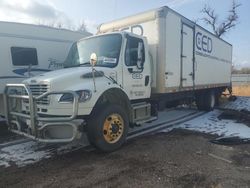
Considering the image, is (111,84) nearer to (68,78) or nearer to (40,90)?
(68,78)

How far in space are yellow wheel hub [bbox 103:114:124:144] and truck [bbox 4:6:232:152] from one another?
0.02 meters

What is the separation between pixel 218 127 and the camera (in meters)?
9.85

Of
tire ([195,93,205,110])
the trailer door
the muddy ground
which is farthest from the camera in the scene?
tire ([195,93,205,110])

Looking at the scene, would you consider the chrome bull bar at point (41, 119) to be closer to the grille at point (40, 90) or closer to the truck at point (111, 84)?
the truck at point (111, 84)

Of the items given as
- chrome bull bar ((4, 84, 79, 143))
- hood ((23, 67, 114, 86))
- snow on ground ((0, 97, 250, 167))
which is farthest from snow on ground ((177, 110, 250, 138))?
chrome bull bar ((4, 84, 79, 143))

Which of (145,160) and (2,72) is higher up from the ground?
(2,72)

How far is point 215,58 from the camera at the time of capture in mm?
14164

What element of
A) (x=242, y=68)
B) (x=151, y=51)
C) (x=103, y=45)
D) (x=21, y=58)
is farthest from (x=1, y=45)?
(x=242, y=68)

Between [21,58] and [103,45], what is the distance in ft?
11.0

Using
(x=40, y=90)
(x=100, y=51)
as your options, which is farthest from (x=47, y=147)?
(x=100, y=51)

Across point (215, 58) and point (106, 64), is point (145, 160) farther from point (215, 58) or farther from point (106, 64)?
point (215, 58)

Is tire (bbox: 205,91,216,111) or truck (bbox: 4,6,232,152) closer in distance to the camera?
Answer: truck (bbox: 4,6,232,152)

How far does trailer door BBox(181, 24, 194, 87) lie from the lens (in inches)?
399

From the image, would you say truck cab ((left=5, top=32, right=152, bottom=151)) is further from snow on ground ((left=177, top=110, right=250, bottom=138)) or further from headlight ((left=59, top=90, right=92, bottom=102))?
snow on ground ((left=177, top=110, right=250, bottom=138))
